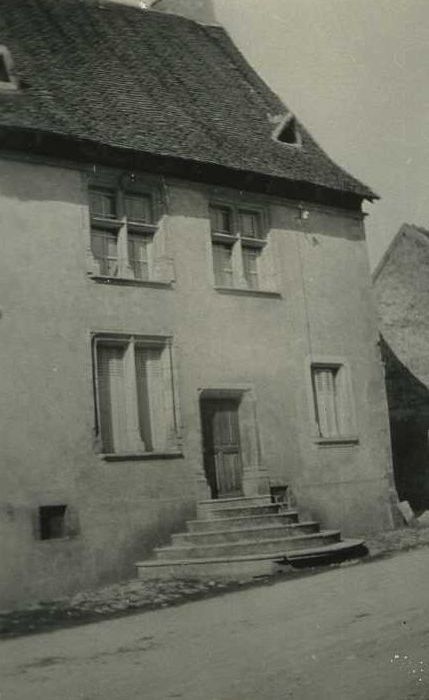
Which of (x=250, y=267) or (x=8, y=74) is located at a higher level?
(x=8, y=74)

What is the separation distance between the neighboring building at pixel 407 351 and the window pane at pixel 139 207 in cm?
1116

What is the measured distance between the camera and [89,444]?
13281 mm

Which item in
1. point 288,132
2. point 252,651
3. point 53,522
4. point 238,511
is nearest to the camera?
point 252,651

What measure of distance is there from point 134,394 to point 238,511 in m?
2.53

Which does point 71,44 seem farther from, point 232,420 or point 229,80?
point 232,420

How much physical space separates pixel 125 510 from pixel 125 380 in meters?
2.12

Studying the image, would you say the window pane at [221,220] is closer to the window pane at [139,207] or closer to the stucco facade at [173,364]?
the stucco facade at [173,364]

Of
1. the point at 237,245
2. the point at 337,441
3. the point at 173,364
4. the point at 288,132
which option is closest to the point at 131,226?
the point at 237,245

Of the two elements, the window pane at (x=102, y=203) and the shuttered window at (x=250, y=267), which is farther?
the shuttered window at (x=250, y=267)

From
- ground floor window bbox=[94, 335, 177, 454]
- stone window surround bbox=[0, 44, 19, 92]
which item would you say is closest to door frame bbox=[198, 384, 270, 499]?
ground floor window bbox=[94, 335, 177, 454]

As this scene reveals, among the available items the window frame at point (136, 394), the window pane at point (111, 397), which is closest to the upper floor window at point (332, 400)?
the window frame at point (136, 394)

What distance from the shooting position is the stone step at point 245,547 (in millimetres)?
12594

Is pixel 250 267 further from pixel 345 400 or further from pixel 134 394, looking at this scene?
pixel 134 394

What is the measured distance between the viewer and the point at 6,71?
562 inches
